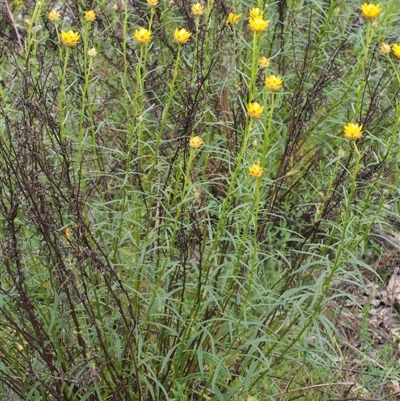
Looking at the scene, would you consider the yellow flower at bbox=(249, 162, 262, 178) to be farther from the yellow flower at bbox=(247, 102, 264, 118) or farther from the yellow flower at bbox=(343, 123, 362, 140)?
the yellow flower at bbox=(343, 123, 362, 140)

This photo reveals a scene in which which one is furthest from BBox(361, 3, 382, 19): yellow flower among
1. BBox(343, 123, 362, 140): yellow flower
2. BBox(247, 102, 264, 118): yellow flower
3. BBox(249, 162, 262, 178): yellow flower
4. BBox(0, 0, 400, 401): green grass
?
BBox(249, 162, 262, 178): yellow flower

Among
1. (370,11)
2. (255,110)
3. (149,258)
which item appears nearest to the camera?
(255,110)

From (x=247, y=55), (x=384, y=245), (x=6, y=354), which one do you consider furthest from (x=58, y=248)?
(x=384, y=245)

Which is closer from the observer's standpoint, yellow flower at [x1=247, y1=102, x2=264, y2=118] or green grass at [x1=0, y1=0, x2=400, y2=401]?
yellow flower at [x1=247, y1=102, x2=264, y2=118]

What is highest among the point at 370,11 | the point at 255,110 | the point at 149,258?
the point at 370,11

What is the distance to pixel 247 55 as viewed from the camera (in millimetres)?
4039

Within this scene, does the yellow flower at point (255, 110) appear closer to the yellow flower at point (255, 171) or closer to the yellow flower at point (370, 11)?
the yellow flower at point (255, 171)

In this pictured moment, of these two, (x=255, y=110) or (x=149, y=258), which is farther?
(x=149, y=258)

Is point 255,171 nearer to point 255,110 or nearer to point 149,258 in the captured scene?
point 255,110

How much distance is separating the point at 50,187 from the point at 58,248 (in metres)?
0.22

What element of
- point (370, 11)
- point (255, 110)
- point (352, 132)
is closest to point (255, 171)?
point (255, 110)

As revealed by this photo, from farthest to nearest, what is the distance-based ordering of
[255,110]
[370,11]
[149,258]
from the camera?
[149,258], [370,11], [255,110]

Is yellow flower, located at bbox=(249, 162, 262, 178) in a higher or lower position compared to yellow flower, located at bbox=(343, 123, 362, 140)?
lower

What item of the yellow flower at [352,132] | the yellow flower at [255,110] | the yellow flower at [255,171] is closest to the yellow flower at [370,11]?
the yellow flower at [352,132]
